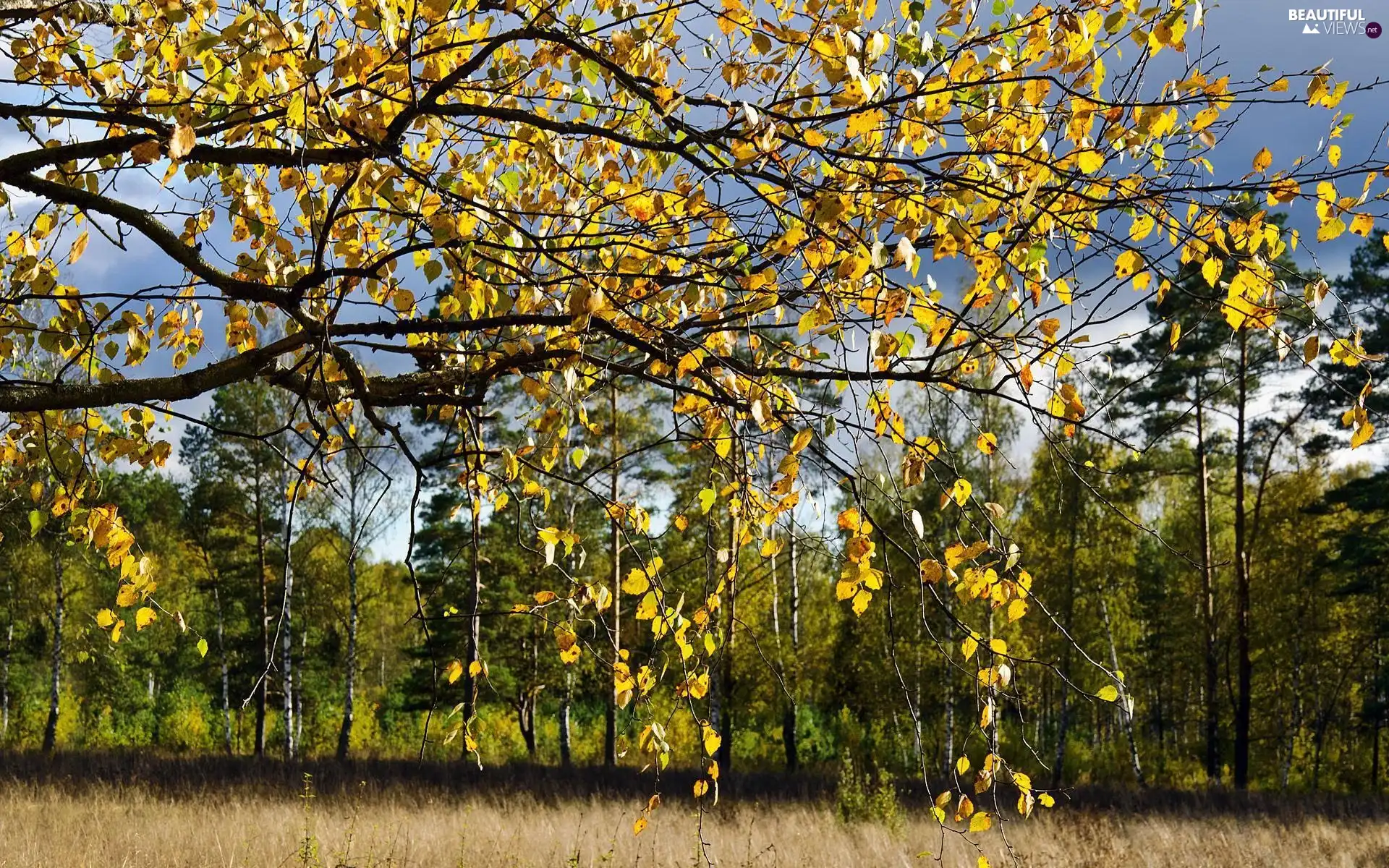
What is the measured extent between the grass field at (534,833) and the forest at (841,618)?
5507 mm

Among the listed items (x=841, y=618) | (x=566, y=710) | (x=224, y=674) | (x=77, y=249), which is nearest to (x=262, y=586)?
(x=224, y=674)

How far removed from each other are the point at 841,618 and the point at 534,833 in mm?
20776

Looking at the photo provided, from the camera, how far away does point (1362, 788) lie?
26.3 meters

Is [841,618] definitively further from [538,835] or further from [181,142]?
[181,142]

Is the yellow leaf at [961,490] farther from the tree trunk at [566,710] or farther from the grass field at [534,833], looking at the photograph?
the tree trunk at [566,710]

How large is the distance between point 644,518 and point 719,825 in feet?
27.9

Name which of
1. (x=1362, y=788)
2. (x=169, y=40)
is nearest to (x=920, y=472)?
(x=169, y=40)

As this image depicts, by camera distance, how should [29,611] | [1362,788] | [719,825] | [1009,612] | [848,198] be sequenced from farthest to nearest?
[29,611] → [1362,788] → [719,825] → [1009,612] → [848,198]

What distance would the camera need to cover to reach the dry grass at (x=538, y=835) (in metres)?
7.79

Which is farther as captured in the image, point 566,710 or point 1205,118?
point 566,710

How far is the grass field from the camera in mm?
7844

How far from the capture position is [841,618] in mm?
29172

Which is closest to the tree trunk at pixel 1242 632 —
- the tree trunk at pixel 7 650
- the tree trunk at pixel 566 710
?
the tree trunk at pixel 566 710

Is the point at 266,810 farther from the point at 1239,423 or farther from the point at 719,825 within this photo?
the point at 1239,423
